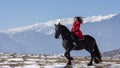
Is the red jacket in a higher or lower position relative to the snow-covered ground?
higher

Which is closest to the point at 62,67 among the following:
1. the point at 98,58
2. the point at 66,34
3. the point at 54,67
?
the point at 54,67

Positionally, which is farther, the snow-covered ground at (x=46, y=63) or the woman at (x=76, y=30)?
the woman at (x=76, y=30)

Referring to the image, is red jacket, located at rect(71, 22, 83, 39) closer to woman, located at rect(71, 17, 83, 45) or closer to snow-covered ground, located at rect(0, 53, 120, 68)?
woman, located at rect(71, 17, 83, 45)

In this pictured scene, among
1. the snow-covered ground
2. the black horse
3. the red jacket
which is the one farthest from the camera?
the red jacket

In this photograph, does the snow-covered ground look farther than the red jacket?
No

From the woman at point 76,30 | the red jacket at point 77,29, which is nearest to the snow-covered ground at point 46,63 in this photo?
the woman at point 76,30

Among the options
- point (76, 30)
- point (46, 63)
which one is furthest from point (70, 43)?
point (46, 63)

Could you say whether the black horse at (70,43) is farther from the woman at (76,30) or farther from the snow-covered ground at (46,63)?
the snow-covered ground at (46,63)

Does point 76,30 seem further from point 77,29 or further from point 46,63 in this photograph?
A: point 46,63

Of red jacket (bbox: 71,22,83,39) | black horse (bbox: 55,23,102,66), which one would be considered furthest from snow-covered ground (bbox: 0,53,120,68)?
red jacket (bbox: 71,22,83,39)

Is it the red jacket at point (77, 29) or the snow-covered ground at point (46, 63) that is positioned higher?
the red jacket at point (77, 29)

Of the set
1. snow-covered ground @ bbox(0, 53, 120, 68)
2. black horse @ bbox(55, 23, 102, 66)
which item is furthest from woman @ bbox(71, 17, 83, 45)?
snow-covered ground @ bbox(0, 53, 120, 68)

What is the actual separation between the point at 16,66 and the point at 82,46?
5182 millimetres

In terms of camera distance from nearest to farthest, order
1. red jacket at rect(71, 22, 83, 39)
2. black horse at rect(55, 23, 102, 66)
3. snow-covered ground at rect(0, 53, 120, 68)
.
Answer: snow-covered ground at rect(0, 53, 120, 68) → black horse at rect(55, 23, 102, 66) → red jacket at rect(71, 22, 83, 39)
